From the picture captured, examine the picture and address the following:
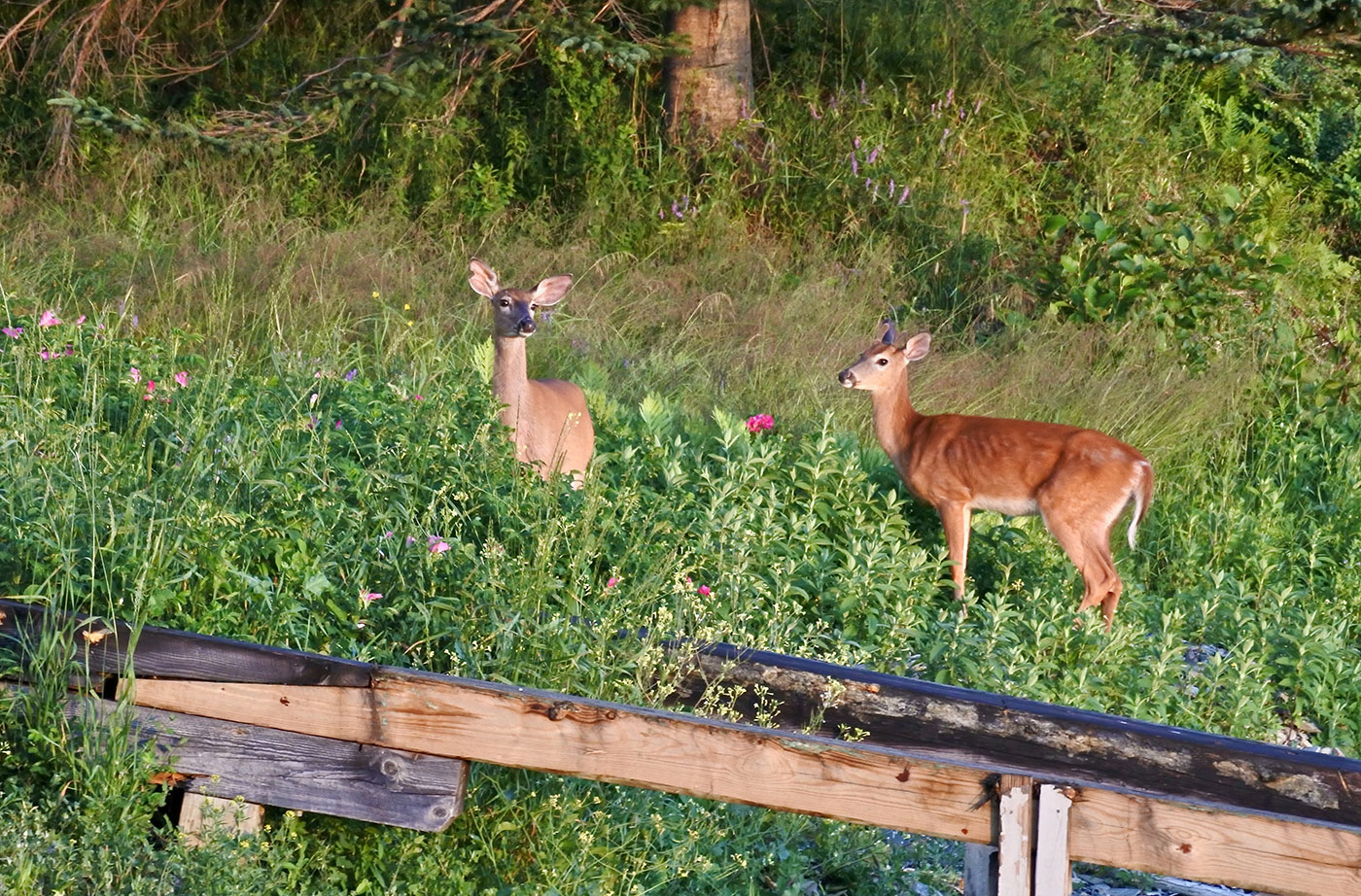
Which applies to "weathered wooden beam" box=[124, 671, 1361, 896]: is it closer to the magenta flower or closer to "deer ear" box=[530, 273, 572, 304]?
the magenta flower

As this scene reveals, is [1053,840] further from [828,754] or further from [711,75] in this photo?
[711,75]

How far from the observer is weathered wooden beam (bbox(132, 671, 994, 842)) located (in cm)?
340

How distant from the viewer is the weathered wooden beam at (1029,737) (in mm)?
3941

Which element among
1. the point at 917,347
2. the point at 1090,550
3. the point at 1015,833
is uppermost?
the point at 1015,833

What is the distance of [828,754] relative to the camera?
3.43 metres

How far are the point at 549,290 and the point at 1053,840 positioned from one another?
454cm

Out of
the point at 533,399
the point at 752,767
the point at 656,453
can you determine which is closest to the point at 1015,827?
the point at 752,767

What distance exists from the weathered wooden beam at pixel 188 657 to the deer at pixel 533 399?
102 inches

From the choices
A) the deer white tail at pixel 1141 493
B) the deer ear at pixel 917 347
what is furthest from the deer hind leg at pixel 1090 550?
the deer ear at pixel 917 347

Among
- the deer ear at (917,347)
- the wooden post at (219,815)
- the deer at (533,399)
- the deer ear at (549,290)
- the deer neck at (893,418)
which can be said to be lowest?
the deer neck at (893,418)

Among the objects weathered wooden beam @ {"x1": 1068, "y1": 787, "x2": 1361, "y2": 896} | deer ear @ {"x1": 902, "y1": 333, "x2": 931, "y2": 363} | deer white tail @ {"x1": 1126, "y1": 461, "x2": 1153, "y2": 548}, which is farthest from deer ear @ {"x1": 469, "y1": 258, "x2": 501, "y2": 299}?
weathered wooden beam @ {"x1": 1068, "y1": 787, "x2": 1361, "y2": 896}

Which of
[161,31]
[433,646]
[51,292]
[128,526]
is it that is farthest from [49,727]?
[161,31]

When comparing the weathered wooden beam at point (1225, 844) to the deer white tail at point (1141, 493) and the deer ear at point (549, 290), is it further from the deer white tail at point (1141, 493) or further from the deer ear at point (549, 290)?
the deer ear at point (549, 290)

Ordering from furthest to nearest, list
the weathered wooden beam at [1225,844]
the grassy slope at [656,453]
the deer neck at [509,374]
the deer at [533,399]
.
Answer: the deer neck at [509,374] → the deer at [533,399] → the grassy slope at [656,453] → the weathered wooden beam at [1225,844]
